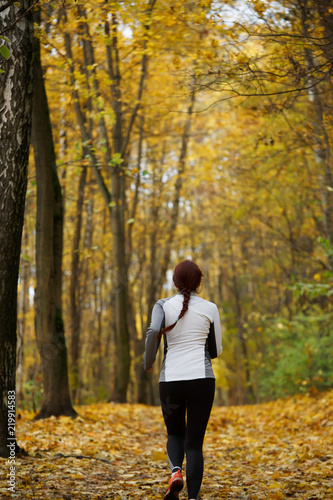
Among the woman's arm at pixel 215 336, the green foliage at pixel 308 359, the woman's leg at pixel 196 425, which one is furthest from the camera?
the green foliage at pixel 308 359

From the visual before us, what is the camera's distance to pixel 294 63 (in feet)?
18.7

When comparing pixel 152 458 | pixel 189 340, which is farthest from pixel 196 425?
pixel 152 458

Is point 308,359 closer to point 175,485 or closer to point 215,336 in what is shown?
point 215,336

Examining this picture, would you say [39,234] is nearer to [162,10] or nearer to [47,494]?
[47,494]

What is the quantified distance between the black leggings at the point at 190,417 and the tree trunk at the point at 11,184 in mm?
2177

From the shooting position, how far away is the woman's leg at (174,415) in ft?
13.2

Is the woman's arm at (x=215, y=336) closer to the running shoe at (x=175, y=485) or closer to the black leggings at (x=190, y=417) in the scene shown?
the black leggings at (x=190, y=417)

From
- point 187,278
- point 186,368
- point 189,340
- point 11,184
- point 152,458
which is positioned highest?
point 11,184

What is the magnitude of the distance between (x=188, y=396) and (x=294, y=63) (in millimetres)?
3947

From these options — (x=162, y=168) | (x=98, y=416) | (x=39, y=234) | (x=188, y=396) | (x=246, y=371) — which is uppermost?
(x=162, y=168)

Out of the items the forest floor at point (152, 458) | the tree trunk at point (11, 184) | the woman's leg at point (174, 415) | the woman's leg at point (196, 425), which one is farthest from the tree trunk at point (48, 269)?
the woman's leg at point (196, 425)

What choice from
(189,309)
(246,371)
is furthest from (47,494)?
(246,371)

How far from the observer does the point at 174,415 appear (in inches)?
161

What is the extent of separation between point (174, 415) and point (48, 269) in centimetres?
507
